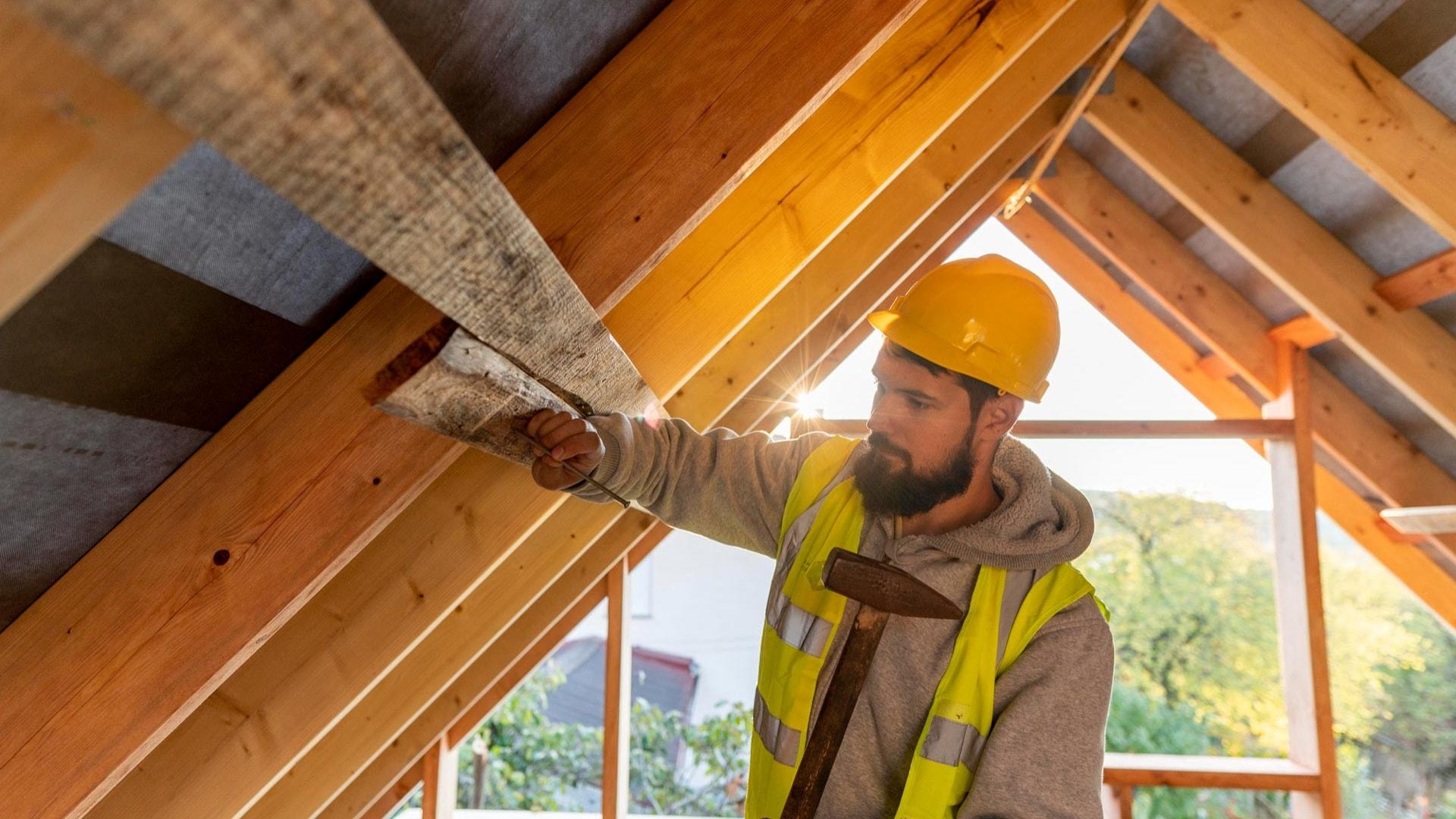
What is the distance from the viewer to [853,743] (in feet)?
5.37

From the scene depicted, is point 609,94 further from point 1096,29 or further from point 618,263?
point 1096,29

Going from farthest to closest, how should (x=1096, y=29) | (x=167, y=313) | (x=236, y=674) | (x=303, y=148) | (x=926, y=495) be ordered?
(x=1096, y=29)
(x=926, y=495)
(x=236, y=674)
(x=167, y=313)
(x=303, y=148)

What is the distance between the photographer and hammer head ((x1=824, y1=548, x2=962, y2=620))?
152 cm

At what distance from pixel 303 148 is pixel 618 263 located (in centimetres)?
58

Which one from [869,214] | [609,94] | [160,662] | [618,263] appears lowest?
[160,662]

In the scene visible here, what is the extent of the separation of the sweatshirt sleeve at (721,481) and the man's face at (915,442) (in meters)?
0.15

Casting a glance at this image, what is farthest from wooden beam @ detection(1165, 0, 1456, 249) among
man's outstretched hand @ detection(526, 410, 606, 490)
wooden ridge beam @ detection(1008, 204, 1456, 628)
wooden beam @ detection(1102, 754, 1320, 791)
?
wooden ridge beam @ detection(1008, 204, 1456, 628)

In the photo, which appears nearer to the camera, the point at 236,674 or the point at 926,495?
the point at 236,674

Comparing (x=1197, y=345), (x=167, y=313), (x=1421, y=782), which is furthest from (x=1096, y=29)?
(x=1421, y=782)

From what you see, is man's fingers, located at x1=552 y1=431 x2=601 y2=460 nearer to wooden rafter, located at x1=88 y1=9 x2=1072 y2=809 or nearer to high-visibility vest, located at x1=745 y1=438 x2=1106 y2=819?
wooden rafter, located at x1=88 y1=9 x2=1072 y2=809

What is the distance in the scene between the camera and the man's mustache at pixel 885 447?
1759 millimetres

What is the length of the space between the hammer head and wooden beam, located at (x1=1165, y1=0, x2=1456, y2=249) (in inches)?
59.1

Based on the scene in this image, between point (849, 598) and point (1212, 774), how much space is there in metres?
2.81

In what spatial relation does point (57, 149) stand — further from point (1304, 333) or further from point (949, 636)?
point (1304, 333)
